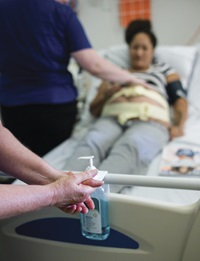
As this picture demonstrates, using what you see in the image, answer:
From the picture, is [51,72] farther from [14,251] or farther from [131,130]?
[14,251]

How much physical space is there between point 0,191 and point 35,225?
39cm

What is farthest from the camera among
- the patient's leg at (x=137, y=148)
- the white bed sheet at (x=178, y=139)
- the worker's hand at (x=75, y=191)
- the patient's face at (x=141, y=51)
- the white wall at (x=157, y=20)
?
the white wall at (x=157, y=20)

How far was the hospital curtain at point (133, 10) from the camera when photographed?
2.99 m

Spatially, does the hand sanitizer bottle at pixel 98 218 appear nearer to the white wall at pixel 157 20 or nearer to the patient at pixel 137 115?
the patient at pixel 137 115

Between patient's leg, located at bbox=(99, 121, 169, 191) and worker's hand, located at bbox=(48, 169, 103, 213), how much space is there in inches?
18.8

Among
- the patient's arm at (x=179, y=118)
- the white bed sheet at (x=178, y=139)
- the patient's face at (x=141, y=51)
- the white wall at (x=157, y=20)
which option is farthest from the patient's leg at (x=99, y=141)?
the white wall at (x=157, y=20)

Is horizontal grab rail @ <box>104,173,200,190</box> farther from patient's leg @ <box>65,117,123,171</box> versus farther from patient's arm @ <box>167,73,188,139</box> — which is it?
patient's arm @ <box>167,73,188,139</box>

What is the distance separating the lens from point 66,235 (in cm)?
117

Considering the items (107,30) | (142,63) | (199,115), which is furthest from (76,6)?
(199,115)

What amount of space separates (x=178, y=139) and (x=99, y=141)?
19.0 inches

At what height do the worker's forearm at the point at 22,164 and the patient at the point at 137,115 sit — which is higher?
the worker's forearm at the point at 22,164

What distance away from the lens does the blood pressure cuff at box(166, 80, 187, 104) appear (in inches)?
93.3

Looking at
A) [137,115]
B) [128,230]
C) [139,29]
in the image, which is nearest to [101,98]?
[137,115]

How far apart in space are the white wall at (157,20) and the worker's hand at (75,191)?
2.31m
